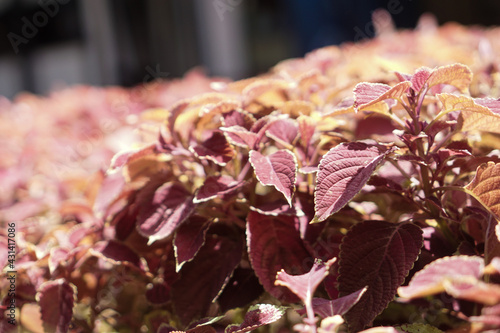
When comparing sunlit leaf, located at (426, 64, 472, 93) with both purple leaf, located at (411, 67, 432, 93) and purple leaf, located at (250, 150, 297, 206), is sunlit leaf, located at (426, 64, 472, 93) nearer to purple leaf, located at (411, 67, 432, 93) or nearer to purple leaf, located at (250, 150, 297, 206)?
purple leaf, located at (411, 67, 432, 93)

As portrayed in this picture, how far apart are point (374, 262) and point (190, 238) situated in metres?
0.28

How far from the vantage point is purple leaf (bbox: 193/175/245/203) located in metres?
0.78

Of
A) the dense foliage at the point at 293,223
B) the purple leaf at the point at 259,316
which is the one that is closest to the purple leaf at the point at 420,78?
the dense foliage at the point at 293,223

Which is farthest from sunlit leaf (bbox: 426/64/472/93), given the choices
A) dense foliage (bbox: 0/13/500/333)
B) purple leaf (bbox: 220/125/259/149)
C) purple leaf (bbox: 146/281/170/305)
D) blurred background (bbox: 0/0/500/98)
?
blurred background (bbox: 0/0/500/98)

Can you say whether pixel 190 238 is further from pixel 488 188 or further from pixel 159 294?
pixel 488 188

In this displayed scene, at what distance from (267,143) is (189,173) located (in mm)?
173

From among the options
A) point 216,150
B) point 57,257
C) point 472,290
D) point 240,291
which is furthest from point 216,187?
point 472,290

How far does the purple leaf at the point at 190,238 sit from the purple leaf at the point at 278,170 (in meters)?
0.14

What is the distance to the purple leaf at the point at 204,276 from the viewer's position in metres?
0.83

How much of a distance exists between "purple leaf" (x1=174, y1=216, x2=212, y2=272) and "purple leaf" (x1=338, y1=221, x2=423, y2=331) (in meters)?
0.22

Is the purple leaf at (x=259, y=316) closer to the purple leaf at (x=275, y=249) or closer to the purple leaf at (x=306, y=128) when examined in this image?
the purple leaf at (x=275, y=249)

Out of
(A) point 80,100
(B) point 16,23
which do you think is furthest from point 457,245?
(B) point 16,23

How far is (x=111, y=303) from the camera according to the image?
3.82 ft

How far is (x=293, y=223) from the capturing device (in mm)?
825
